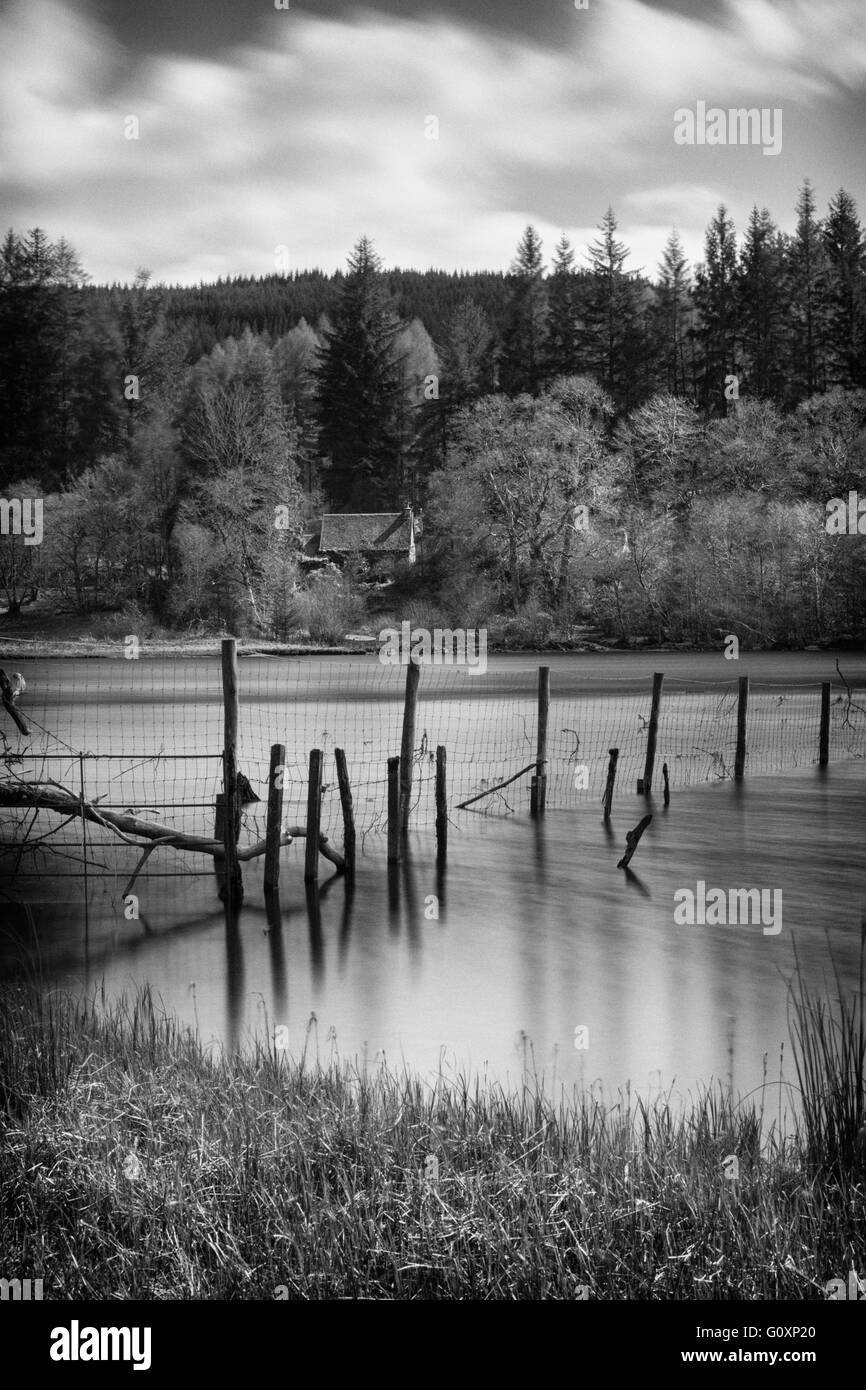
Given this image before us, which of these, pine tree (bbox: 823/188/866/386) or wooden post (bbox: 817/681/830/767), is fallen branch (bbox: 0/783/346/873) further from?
pine tree (bbox: 823/188/866/386)

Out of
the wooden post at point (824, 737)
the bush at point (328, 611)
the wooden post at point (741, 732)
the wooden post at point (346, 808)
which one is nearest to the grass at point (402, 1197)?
the wooden post at point (346, 808)

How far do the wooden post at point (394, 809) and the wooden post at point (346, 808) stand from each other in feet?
1.56

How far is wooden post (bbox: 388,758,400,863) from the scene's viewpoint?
16312 mm

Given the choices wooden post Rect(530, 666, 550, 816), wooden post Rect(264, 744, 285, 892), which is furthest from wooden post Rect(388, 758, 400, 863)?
wooden post Rect(530, 666, 550, 816)

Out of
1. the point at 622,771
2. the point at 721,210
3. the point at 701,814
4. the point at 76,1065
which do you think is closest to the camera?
the point at 76,1065

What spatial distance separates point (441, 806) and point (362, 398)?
71.1 meters

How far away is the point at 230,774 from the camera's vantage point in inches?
559

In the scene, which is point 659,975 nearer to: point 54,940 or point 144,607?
point 54,940

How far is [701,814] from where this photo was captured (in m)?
24.0

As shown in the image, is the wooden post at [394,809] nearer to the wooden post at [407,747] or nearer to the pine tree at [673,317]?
the wooden post at [407,747]

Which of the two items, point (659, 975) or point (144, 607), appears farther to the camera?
point (144, 607)

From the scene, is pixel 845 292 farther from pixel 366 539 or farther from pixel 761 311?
pixel 366 539
